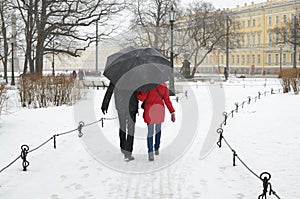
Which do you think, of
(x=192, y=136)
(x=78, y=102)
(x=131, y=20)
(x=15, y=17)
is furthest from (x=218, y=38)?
(x=192, y=136)

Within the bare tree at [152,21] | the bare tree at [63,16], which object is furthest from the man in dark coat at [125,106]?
the bare tree at [152,21]

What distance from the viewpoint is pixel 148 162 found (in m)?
7.05

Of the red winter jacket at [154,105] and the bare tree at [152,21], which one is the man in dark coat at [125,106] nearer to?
the red winter jacket at [154,105]

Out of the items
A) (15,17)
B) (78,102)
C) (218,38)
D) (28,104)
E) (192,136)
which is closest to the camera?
(192,136)

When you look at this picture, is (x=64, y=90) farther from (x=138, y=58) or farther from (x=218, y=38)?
(x=218, y=38)

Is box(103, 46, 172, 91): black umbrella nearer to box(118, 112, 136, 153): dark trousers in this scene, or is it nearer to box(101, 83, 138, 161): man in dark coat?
box(101, 83, 138, 161): man in dark coat

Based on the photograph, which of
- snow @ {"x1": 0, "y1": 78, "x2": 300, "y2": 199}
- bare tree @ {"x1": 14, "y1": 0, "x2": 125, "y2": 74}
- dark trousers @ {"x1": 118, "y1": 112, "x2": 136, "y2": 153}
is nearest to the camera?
snow @ {"x1": 0, "y1": 78, "x2": 300, "y2": 199}

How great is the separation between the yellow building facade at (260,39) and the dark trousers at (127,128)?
6508cm

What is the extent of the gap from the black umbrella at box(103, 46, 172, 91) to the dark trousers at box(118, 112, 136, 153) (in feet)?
1.79

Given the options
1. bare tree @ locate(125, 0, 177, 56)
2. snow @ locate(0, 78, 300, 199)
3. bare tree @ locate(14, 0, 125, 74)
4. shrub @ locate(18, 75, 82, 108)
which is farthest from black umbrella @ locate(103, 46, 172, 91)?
bare tree @ locate(125, 0, 177, 56)

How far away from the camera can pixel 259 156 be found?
7.43 m

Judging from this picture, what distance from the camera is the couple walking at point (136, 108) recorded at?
6898mm

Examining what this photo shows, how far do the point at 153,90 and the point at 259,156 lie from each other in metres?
2.53

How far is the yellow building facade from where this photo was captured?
235ft
